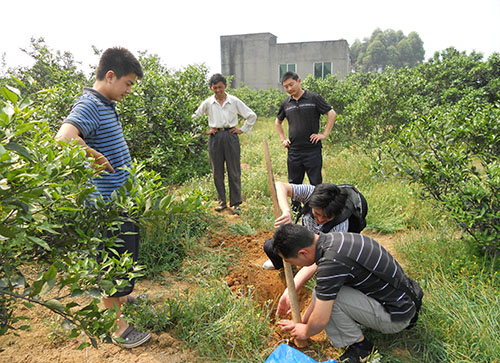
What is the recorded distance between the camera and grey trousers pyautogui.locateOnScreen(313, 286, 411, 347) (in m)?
2.16

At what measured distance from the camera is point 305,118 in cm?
421

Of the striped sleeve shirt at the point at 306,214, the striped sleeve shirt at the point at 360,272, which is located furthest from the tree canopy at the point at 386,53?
the striped sleeve shirt at the point at 360,272

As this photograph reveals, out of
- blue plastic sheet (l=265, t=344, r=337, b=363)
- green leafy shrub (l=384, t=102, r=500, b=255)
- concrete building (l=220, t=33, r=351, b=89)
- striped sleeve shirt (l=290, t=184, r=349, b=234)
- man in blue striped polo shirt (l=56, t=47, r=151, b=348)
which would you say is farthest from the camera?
concrete building (l=220, t=33, r=351, b=89)

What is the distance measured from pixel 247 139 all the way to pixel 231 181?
6047 millimetres

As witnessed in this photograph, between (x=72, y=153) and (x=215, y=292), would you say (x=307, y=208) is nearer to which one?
(x=215, y=292)

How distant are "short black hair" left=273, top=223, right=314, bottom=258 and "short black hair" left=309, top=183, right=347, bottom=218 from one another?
41 centimetres

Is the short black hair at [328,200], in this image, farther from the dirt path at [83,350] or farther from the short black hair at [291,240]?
the dirt path at [83,350]

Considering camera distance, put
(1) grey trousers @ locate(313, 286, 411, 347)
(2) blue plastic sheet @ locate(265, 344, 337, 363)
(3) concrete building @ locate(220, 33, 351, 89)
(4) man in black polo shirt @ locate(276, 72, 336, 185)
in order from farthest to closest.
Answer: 1. (3) concrete building @ locate(220, 33, 351, 89)
2. (4) man in black polo shirt @ locate(276, 72, 336, 185)
3. (1) grey trousers @ locate(313, 286, 411, 347)
4. (2) blue plastic sheet @ locate(265, 344, 337, 363)

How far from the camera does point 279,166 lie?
7078 mm

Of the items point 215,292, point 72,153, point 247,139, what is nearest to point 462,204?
point 215,292

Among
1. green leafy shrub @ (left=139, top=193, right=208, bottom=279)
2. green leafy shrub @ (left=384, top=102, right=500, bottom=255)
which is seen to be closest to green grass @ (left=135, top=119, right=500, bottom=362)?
green leafy shrub @ (left=139, top=193, right=208, bottom=279)

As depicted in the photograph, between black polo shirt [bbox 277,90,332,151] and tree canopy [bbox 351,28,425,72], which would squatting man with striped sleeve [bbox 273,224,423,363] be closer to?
black polo shirt [bbox 277,90,332,151]

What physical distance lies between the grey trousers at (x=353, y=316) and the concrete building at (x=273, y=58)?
22723 millimetres

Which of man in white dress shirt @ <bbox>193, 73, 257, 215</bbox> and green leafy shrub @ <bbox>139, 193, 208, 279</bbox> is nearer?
green leafy shrub @ <bbox>139, 193, 208, 279</bbox>
